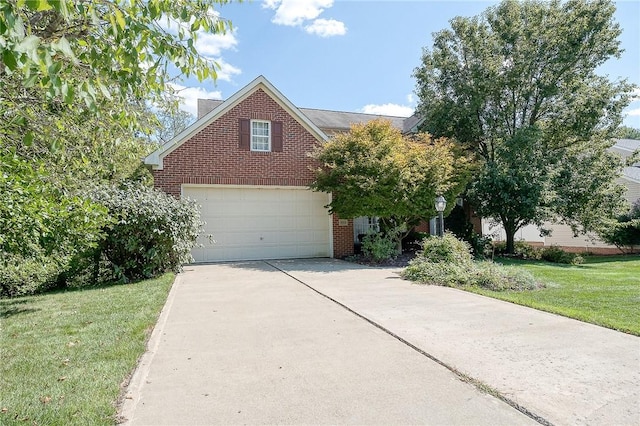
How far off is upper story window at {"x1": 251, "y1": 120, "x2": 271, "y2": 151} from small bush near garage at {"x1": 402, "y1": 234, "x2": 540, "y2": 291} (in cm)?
612

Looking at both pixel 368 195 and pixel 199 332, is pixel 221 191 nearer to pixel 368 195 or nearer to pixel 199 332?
pixel 368 195

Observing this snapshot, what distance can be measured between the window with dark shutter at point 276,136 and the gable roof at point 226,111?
0.61 meters

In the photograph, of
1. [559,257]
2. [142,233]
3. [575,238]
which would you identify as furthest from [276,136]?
[575,238]

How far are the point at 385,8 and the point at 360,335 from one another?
8.33 metres

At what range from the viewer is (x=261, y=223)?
12617 millimetres

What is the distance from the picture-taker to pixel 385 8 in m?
9.66

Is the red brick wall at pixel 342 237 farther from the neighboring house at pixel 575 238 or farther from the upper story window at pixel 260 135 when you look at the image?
the neighboring house at pixel 575 238

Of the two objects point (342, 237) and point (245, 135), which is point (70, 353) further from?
point (342, 237)

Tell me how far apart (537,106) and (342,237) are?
9.09 metres

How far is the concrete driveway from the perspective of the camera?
2.84 meters

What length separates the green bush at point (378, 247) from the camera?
1175cm

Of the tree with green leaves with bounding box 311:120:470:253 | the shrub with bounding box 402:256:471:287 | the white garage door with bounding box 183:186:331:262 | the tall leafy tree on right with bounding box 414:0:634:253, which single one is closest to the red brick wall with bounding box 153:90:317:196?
the white garage door with bounding box 183:186:331:262

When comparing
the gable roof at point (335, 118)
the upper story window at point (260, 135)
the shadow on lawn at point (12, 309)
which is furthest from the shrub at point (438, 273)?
the gable roof at point (335, 118)

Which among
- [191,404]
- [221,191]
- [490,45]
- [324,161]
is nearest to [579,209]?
[490,45]
